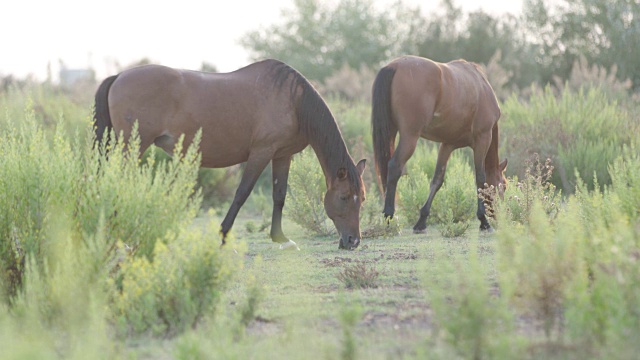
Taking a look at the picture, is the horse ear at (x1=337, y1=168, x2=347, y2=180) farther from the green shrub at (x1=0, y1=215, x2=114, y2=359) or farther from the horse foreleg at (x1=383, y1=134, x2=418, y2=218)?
the green shrub at (x1=0, y1=215, x2=114, y2=359)

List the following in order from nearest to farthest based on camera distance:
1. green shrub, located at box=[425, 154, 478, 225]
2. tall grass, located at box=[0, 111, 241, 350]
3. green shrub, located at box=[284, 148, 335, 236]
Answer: tall grass, located at box=[0, 111, 241, 350] → green shrub, located at box=[284, 148, 335, 236] → green shrub, located at box=[425, 154, 478, 225]

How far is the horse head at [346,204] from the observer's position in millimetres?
7316

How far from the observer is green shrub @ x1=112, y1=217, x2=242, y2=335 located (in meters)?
3.80

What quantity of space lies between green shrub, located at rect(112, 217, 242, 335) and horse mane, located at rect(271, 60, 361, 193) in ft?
11.4

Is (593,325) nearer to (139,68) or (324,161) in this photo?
(324,161)

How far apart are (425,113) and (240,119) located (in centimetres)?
208

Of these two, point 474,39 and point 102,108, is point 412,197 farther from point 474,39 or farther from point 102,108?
point 474,39

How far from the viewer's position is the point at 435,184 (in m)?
9.44

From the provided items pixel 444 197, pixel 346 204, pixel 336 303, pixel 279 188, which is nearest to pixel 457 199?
pixel 444 197

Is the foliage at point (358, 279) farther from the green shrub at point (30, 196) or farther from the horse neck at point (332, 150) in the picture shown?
the horse neck at point (332, 150)

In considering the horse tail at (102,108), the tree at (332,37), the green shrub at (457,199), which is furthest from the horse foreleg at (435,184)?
the tree at (332,37)

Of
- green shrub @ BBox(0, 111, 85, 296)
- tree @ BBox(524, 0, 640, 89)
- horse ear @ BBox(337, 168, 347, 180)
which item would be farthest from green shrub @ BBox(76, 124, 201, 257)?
tree @ BBox(524, 0, 640, 89)

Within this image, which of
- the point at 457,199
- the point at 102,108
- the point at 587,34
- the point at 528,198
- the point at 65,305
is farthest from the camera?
the point at 587,34

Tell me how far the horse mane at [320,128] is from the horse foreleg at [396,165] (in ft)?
4.09
